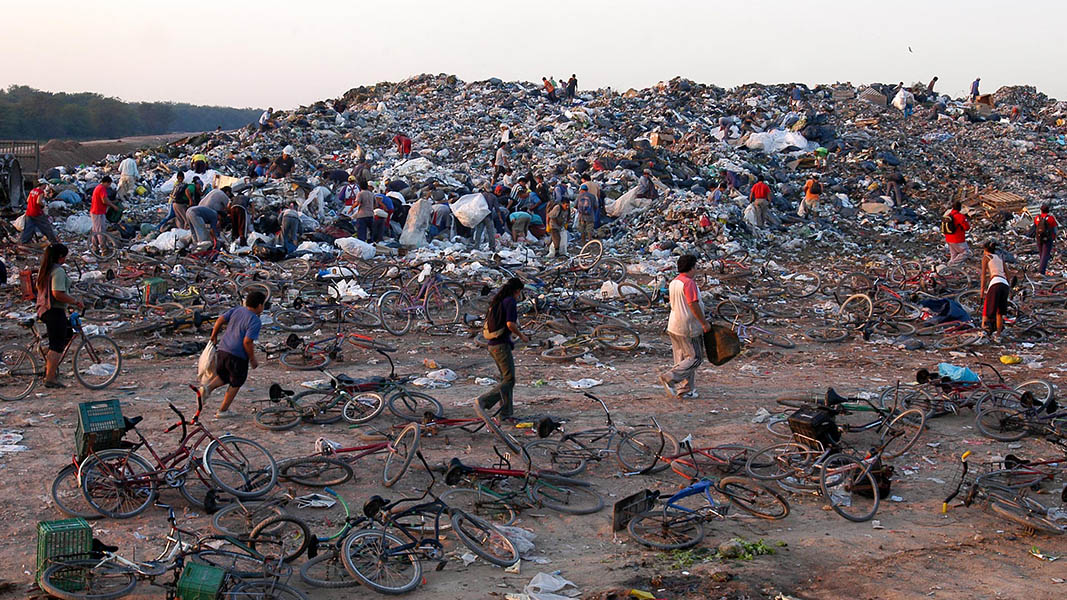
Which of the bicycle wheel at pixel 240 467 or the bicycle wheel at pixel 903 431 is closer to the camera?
the bicycle wheel at pixel 240 467

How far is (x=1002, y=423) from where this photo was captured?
7219 mm

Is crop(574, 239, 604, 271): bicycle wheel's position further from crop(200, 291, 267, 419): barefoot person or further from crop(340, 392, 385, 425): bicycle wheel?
crop(200, 291, 267, 419): barefoot person

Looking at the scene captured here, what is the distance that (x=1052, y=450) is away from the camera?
6.89 m

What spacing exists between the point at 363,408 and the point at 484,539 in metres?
2.57

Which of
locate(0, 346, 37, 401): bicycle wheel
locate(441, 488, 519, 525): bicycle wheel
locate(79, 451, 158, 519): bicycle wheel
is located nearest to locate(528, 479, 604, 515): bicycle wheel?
locate(441, 488, 519, 525): bicycle wheel

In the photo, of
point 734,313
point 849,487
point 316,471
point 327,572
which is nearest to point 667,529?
point 849,487

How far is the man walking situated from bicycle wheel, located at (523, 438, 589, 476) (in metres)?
1.95

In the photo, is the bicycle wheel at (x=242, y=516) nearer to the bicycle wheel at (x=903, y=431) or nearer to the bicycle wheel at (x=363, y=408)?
the bicycle wheel at (x=363, y=408)

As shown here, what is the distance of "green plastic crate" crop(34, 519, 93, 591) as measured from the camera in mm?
4242

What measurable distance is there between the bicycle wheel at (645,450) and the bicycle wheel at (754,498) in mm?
625

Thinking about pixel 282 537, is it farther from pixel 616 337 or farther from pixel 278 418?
pixel 616 337

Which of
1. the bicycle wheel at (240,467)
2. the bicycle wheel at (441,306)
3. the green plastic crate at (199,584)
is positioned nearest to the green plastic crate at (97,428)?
the bicycle wheel at (240,467)

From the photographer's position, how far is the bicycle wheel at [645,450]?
21.5 feet

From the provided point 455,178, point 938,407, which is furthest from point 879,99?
point 938,407
